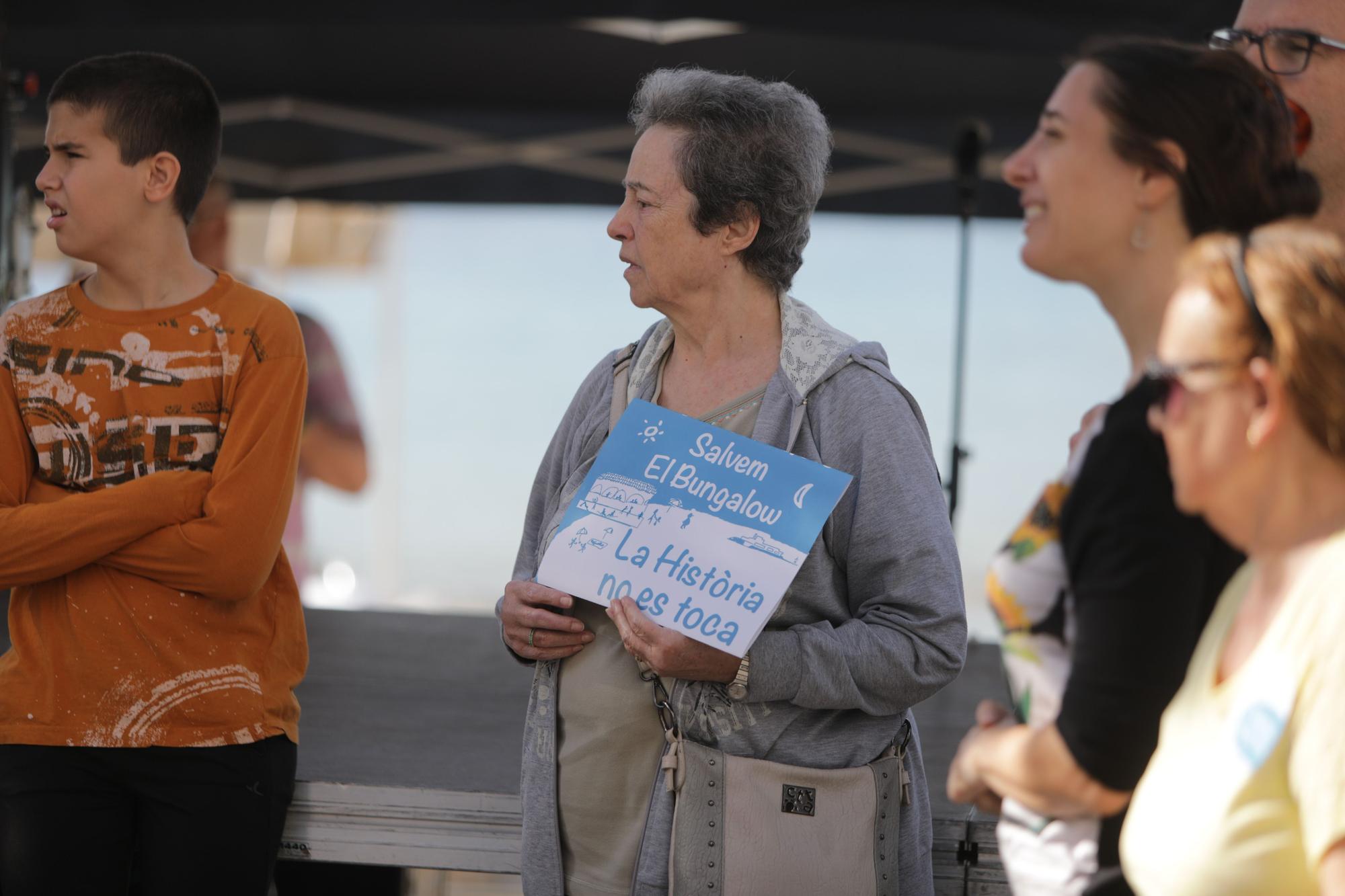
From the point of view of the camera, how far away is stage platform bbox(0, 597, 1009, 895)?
2275mm

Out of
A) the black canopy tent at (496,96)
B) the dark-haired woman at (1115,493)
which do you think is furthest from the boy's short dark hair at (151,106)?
the black canopy tent at (496,96)

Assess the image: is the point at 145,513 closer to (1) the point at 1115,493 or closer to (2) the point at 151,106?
(2) the point at 151,106

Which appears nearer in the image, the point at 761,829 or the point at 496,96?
the point at 761,829

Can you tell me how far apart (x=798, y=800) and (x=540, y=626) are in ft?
1.40

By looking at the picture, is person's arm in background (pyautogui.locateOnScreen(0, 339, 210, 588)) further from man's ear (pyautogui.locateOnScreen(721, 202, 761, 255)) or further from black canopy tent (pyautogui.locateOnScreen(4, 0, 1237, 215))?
black canopy tent (pyautogui.locateOnScreen(4, 0, 1237, 215))

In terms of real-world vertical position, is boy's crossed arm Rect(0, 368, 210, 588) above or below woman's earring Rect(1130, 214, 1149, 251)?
below

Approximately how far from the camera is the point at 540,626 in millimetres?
1823

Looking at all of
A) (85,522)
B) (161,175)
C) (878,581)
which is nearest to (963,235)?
(878,581)

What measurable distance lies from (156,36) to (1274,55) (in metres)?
4.12

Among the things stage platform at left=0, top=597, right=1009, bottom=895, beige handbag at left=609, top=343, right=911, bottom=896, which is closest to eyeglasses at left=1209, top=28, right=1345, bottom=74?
beige handbag at left=609, top=343, right=911, bottom=896

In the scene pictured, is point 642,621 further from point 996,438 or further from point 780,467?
point 996,438

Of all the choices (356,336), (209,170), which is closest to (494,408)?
(356,336)

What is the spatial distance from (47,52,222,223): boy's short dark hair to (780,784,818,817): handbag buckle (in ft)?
4.20

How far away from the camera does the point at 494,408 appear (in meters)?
19.3
